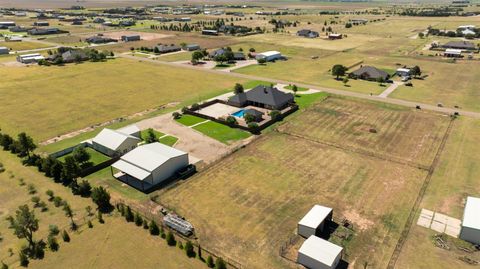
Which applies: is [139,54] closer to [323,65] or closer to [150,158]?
[323,65]

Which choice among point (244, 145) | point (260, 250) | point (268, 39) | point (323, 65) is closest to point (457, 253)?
point (260, 250)

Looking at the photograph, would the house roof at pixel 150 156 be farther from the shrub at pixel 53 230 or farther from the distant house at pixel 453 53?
the distant house at pixel 453 53

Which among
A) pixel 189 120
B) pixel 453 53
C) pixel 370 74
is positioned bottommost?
pixel 189 120

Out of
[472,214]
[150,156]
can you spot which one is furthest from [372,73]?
[150,156]

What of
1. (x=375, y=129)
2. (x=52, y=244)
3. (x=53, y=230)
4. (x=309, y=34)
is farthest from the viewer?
(x=309, y=34)

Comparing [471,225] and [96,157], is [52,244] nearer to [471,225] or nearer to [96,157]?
[96,157]

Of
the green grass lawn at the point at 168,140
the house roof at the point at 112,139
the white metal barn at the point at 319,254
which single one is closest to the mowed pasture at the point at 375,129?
the green grass lawn at the point at 168,140
